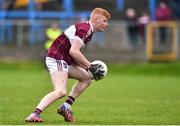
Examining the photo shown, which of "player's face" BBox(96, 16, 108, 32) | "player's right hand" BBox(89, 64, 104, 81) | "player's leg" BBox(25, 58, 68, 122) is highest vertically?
"player's face" BBox(96, 16, 108, 32)

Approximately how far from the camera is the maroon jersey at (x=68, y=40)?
13.7 metres

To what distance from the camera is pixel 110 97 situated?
2181 cm

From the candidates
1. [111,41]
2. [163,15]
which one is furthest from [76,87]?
[163,15]

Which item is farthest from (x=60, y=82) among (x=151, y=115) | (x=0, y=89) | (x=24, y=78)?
(x=24, y=78)

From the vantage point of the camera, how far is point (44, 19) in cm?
3959

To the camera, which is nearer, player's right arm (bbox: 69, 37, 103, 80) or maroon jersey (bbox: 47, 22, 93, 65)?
player's right arm (bbox: 69, 37, 103, 80)

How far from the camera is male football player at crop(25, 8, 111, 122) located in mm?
13633

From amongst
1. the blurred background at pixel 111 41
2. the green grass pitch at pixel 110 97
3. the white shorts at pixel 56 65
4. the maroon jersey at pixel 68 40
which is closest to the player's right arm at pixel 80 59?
the maroon jersey at pixel 68 40

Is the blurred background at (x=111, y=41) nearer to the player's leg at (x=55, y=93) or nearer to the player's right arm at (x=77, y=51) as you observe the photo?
the player's leg at (x=55, y=93)

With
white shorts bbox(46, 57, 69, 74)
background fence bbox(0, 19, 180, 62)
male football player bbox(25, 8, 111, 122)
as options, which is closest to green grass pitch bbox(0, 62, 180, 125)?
male football player bbox(25, 8, 111, 122)

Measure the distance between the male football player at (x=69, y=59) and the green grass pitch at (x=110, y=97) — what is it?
13.5 inches

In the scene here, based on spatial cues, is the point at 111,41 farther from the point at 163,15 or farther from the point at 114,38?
the point at 163,15

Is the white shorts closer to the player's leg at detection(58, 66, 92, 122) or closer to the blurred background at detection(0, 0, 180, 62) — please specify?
the player's leg at detection(58, 66, 92, 122)

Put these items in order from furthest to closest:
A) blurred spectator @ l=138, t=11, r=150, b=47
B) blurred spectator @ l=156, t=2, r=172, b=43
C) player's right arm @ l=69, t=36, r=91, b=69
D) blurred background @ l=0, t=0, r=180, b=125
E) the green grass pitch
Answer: blurred spectator @ l=138, t=11, r=150, b=47
blurred spectator @ l=156, t=2, r=172, b=43
blurred background @ l=0, t=0, r=180, b=125
the green grass pitch
player's right arm @ l=69, t=36, r=91, b=69
